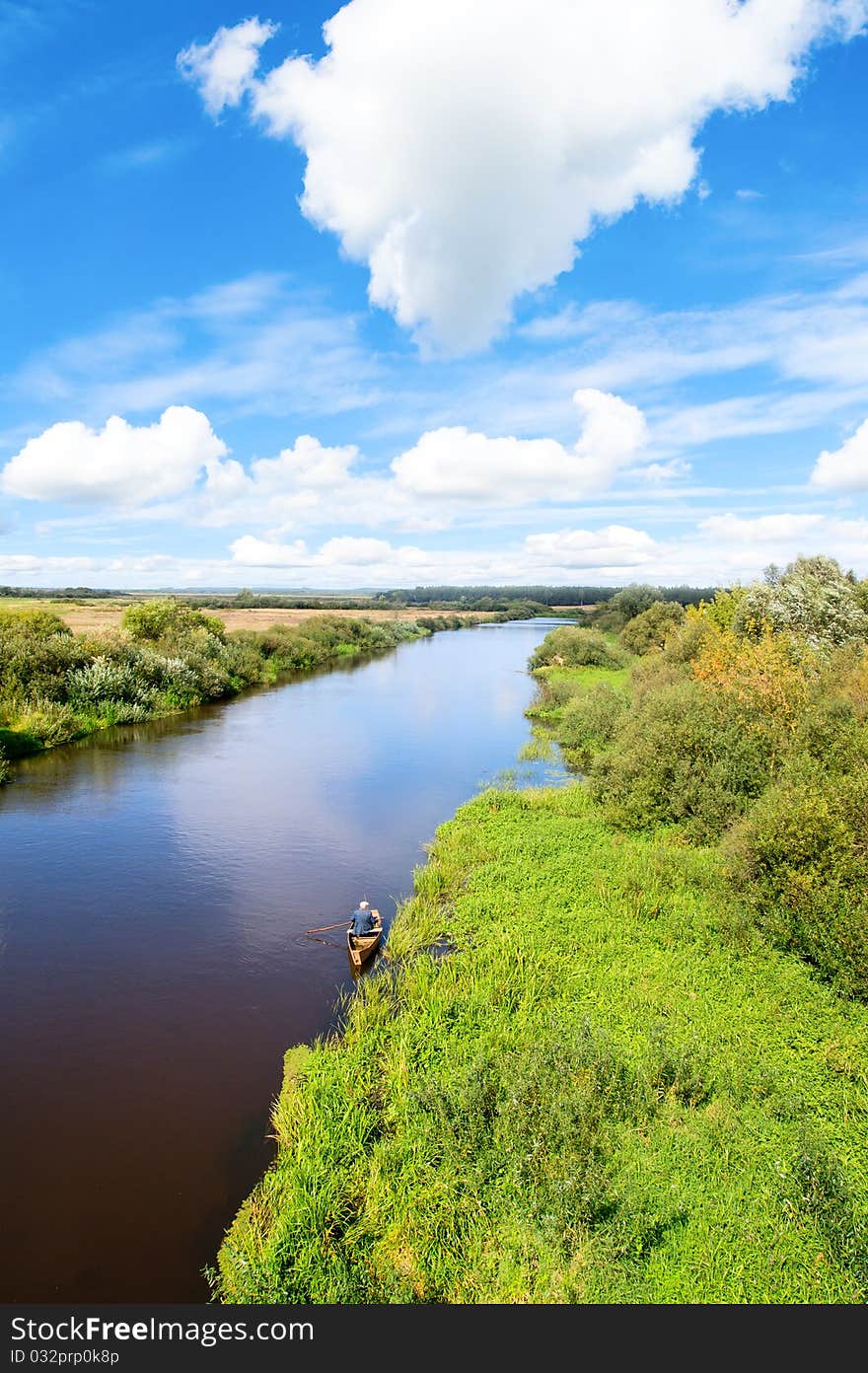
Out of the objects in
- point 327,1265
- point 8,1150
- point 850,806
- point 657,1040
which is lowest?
point 8,1150

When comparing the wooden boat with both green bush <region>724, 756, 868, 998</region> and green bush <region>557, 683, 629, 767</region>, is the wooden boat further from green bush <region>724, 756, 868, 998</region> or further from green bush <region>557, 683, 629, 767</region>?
green bush <region>557, 683, 629, 767</region>

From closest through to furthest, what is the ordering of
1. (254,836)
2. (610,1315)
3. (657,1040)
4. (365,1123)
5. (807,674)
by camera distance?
(610,1315) → (365,1123) → (657,1040) → (254,836) → (807,674)

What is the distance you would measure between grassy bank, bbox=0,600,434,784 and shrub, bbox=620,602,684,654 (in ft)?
120

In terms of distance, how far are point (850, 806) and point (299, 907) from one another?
12801mm

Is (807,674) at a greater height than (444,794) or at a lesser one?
greater

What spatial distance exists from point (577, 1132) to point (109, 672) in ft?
119

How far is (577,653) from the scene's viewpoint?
60250 mm

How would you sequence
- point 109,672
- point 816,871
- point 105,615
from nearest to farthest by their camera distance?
point 816,871 < point 109,672 < point 105,615

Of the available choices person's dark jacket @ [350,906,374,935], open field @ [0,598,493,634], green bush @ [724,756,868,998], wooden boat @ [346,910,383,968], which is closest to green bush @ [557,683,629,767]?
green bush @ [724,756,868,998]

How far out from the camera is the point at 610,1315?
606 centimetres

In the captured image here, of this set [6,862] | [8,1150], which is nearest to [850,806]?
[8,1150]

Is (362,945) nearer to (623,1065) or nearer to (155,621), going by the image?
(623,1065)

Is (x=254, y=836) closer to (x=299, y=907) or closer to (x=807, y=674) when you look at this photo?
(x=299, y=907)

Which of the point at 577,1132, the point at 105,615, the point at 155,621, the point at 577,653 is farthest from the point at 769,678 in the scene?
the point at 105,615
